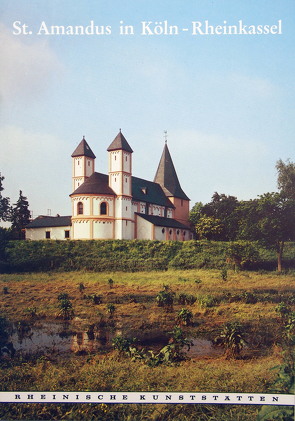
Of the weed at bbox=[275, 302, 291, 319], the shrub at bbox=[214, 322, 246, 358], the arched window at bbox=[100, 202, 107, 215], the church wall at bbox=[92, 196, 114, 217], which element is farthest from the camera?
the arched window at bbox=[100, 202, 107, 215]

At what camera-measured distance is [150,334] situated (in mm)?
9250

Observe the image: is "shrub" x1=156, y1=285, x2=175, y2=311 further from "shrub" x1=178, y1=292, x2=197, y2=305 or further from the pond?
the pond

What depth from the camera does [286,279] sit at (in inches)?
428

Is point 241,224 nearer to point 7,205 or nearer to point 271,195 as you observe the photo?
point 271,195

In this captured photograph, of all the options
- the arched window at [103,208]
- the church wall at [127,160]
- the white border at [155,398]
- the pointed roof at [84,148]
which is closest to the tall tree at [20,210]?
the pointed roof at [84,148]

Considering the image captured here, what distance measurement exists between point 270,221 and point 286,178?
1832 millimetres

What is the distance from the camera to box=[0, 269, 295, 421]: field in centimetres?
596

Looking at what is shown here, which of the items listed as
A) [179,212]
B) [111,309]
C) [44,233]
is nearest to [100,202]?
[179,212]

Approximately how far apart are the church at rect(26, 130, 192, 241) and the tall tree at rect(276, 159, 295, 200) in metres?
4.05

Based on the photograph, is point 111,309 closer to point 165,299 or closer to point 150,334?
point 165,299

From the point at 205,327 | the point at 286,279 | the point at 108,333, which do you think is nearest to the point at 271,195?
the point at 286,279

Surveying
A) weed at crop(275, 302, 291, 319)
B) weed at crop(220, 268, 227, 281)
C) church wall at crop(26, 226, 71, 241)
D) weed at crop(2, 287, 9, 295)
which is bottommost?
weed at crop(275, 302, 291, 319)

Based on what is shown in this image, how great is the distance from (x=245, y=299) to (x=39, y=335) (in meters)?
5.94

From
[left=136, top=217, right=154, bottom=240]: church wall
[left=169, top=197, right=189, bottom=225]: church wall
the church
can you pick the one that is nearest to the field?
the church
